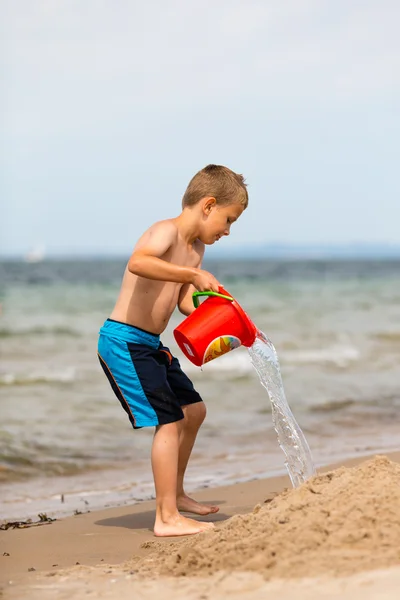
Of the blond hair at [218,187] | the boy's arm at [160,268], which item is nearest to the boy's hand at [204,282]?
the boy's arm at [160,268]

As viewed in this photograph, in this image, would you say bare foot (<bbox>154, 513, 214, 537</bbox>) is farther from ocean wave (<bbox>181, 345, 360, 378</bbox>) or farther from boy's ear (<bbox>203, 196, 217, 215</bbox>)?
ocean wave (<bbox>181, 345, 360, 378</bbox>)

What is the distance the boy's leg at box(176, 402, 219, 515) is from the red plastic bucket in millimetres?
471

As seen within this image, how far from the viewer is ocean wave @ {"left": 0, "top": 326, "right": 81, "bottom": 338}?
1494cm

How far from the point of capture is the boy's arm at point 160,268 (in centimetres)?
329

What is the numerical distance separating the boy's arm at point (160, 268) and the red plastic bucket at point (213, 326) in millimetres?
49

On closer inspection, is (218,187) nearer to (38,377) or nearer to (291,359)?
(38,377)

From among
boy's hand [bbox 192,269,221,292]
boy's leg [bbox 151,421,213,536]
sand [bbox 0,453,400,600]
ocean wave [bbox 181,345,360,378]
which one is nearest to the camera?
sand [bbox 0,453,400,600]

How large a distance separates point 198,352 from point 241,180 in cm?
76

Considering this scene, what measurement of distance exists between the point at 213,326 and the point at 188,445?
722 millimetres

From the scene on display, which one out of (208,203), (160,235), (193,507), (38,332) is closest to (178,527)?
(193,507)

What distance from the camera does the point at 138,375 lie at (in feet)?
11.4

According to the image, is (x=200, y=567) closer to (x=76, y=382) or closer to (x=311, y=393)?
(x=311, y=393)

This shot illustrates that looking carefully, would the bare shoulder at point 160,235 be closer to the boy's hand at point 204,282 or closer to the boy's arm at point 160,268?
the boy's arm at point 160,268

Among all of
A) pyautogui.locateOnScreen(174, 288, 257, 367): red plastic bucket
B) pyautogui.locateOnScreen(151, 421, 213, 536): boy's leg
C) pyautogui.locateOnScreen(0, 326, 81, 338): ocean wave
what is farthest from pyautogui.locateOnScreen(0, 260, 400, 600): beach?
pyautogui.locateOnScreen(0, 326, 81, 338): ocean wave
